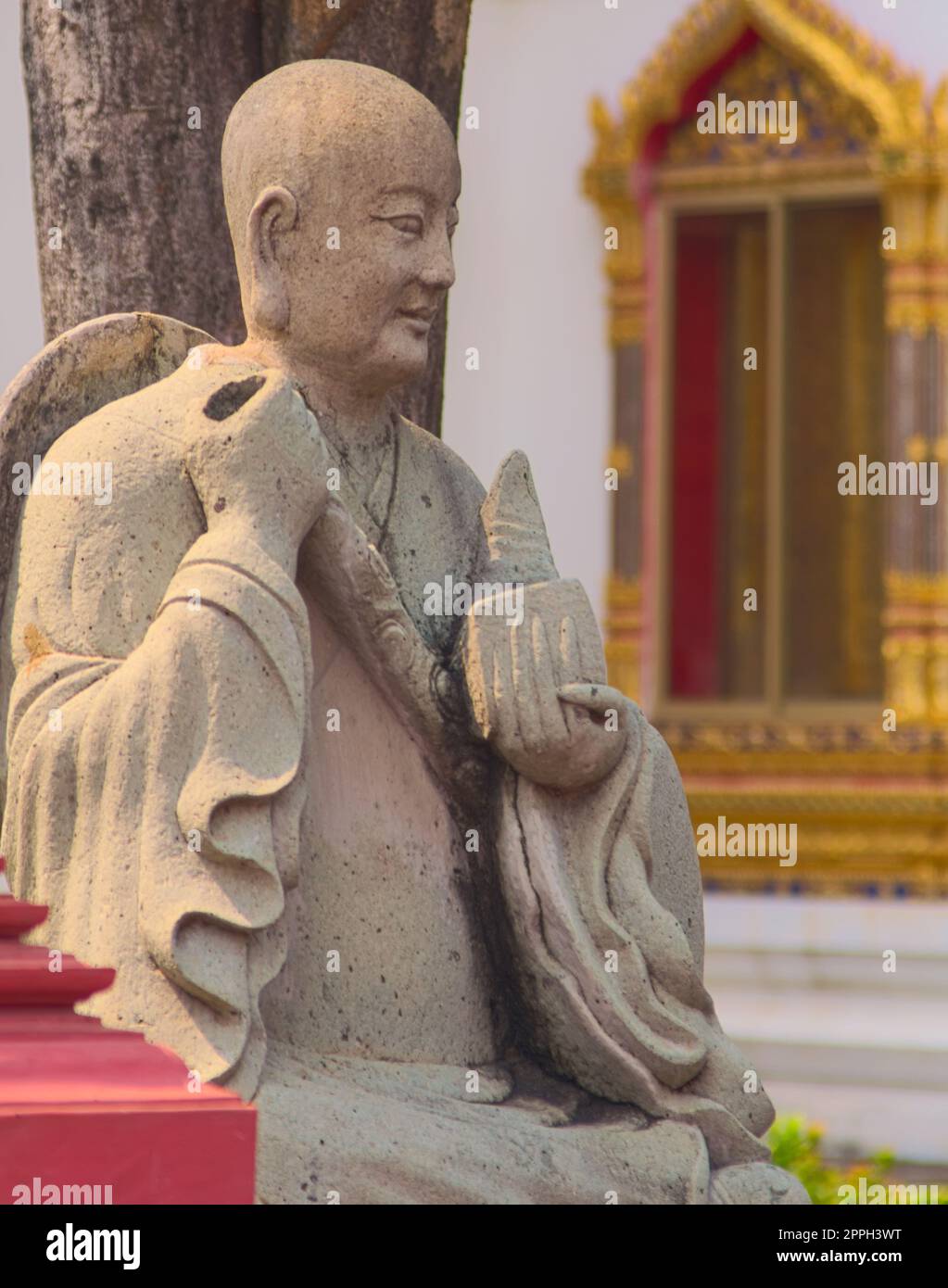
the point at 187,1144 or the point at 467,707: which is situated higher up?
the point at 467,707

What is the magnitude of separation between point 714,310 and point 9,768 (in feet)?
23.1

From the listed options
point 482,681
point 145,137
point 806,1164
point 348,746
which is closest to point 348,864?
point 348,746

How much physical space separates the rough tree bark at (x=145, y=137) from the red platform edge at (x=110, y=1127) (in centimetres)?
260

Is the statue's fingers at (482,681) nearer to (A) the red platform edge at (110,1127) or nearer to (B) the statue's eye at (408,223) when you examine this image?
(B) the statue's eye at (408,223)

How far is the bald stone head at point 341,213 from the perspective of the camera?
4.44 m

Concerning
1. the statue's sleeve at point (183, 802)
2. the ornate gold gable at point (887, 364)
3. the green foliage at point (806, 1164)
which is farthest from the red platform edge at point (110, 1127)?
the ornate gold gable at point (887, 364)

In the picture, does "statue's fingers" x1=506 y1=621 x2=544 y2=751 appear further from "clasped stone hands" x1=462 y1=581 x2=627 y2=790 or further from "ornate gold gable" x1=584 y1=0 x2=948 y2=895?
"ornate gold gable" x1=584 y1=0 x2=948 y2=895

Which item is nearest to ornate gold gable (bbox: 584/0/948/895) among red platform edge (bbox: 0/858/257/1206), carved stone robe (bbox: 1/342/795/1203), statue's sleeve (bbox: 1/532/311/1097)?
carved stone robe (bbox: 1/342/795/1203)

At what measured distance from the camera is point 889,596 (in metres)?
10.4

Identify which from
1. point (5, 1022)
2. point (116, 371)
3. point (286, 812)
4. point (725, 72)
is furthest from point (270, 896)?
point (725, 72)

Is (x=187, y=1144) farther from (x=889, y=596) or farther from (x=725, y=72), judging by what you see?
(x=725, y=72)

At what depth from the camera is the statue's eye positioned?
14.6ft

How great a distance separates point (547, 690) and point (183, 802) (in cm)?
65

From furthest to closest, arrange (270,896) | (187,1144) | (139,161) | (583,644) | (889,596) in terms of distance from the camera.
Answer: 1. (889,596)
2. (139,161)
3. (583,644)
4. (270,896)
5. (187,1144)
